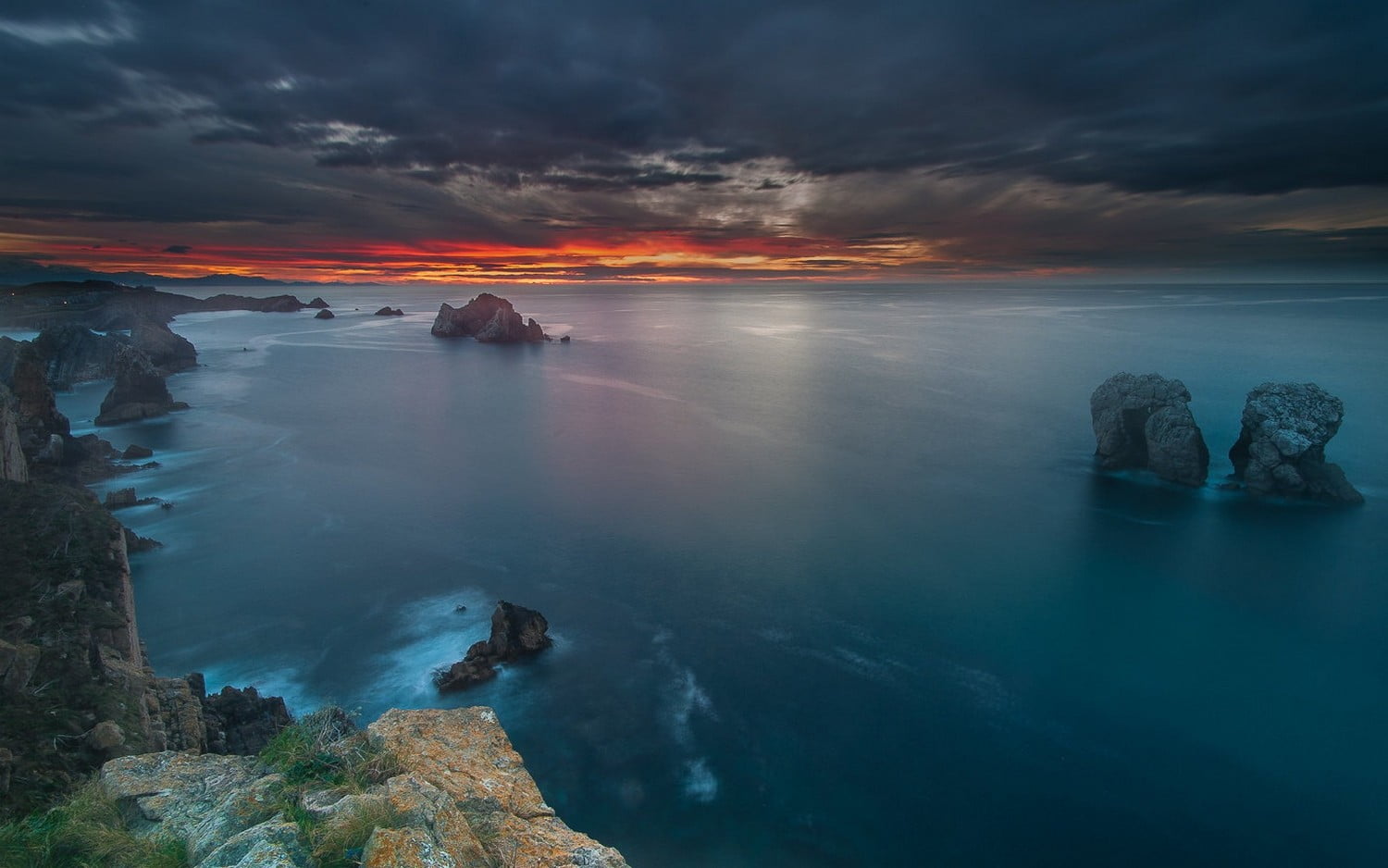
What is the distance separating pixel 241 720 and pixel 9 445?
66.3 feet

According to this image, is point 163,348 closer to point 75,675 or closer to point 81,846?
point 75,675

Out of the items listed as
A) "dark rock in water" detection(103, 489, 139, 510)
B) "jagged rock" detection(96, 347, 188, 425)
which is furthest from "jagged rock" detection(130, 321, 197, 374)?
"dark rock in water" detection(103, 489, 139, 510)

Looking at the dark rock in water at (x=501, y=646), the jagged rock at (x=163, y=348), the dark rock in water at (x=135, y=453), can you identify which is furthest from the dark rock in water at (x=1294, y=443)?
the jagged rock at (x=163, y=348)

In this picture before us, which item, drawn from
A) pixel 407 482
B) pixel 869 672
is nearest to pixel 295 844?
pixel 869 672

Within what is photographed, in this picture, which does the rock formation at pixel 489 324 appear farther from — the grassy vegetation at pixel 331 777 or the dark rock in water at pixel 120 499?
the grassy vegetation at pixel 331 777

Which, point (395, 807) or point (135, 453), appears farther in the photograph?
point (135, 453)

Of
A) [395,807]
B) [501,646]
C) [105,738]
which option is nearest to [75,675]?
[105,738]

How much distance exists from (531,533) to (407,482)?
44.6 ft

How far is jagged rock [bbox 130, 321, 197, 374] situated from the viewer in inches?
3182

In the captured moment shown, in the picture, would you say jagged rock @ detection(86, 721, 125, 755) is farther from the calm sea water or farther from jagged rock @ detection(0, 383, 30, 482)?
jagged rock @ detection(0, 383, 30, 482)

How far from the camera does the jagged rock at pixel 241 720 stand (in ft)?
56.3

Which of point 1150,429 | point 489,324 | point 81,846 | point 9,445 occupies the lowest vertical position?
point 9,445

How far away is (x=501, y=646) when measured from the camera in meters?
23.2

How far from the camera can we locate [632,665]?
23.4 m
